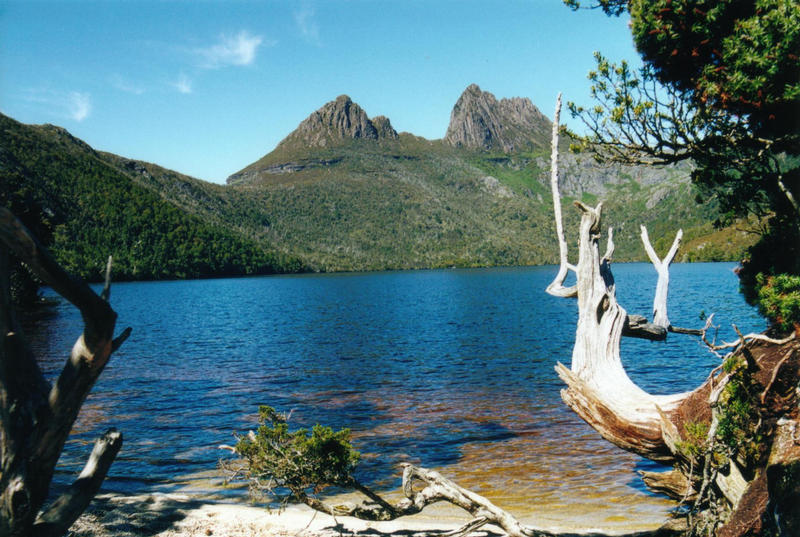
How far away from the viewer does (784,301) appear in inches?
280

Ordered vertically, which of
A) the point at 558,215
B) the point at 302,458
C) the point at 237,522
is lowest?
the point at 237,522

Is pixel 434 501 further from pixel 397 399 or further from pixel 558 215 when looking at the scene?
pixel 397 399

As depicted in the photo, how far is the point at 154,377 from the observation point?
2922 cm

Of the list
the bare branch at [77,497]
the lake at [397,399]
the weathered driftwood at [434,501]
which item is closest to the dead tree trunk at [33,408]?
the bare branch at [77,497]

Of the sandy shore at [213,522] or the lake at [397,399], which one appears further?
the lake at [397,399]

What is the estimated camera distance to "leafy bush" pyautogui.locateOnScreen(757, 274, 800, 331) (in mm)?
7059

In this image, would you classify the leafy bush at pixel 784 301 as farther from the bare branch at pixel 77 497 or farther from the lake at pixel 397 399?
the bare branch at pixel 77 497

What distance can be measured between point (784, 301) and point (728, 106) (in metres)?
3.31

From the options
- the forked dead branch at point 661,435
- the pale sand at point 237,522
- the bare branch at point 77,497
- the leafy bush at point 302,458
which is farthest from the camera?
the pale sand at point 237,522

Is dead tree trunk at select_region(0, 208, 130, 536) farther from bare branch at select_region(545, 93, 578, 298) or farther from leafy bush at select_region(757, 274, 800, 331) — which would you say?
leafy bush at select_region(757, 274, 800, 331)

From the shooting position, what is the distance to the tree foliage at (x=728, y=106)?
25.0 feet

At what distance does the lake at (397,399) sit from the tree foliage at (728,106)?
2.16 meters

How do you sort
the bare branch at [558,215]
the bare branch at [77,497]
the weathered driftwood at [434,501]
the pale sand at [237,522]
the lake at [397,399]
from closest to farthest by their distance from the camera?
the bare branch at [77,497] < the bare branch at [558,215] < the weathered driftwood at [434,501] < the pale sand at [237,522] < the lake at [397,399]

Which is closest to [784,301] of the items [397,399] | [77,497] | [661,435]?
[661,435]
